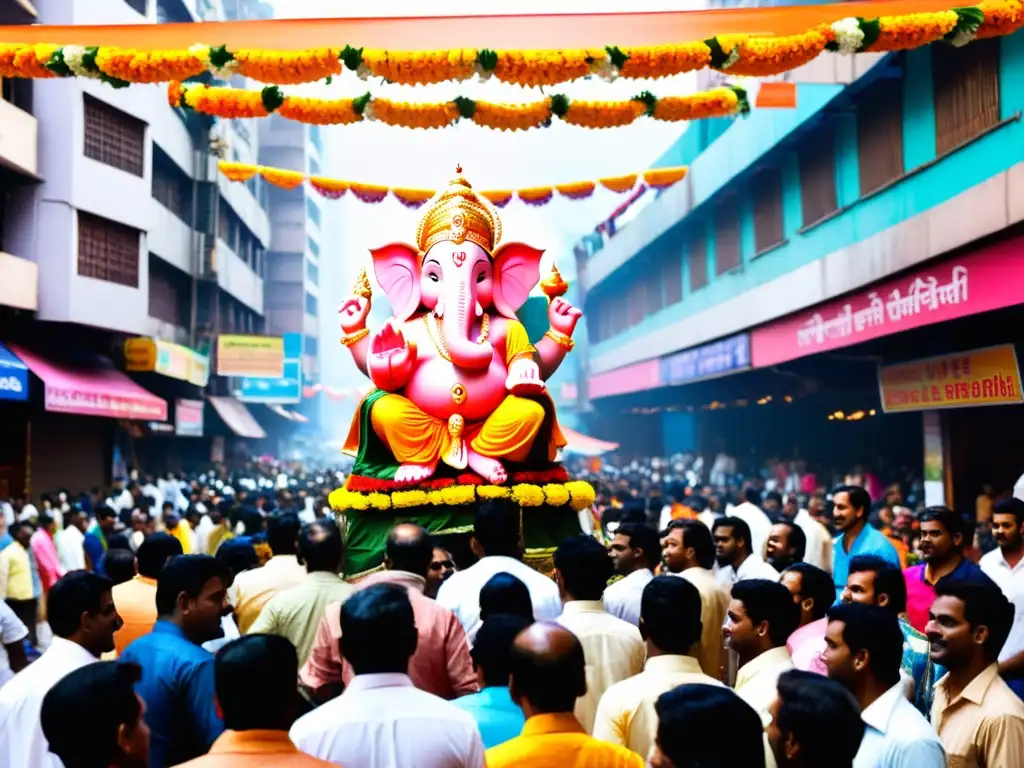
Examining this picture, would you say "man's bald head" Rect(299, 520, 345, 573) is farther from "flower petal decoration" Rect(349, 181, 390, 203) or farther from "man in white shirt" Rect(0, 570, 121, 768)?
"flower petal decoration" Rect(349, 181, 390, 203)

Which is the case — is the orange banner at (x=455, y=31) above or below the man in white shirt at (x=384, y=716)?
above

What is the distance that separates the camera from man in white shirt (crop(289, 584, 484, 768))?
3.04m

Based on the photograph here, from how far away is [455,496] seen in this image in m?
8.56

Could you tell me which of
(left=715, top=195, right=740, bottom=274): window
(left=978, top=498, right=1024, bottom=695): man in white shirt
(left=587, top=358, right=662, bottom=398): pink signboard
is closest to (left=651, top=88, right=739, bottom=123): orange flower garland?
(left=978, top=498, right=1024, bottom=695): man in white shirt

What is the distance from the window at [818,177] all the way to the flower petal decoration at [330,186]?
22.9 ft

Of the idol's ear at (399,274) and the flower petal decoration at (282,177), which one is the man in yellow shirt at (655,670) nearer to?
the idol's ear at (399,274)

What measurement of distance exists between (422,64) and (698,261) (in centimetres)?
1739

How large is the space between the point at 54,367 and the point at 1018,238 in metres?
14.4

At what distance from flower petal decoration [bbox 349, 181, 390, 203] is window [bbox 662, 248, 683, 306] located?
12.6 meters

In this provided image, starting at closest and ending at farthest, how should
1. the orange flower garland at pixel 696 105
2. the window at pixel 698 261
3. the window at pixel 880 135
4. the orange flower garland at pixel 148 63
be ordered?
the orange flower garland at pixel 148 63 < the orange flower garland at pixel 696 105 < the window at pixel 880 135 < the window at pixel 698 261

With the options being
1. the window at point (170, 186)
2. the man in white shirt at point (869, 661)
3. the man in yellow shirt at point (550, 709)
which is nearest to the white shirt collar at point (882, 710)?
the man in white shirt at point (869, 661)

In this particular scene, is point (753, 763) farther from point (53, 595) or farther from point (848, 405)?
point (848, 405)

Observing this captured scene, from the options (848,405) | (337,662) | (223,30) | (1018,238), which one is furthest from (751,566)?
(848,405)

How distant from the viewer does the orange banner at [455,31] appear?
844 centimetres
